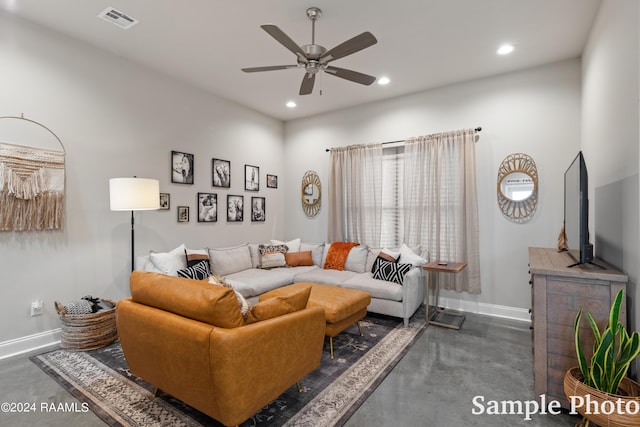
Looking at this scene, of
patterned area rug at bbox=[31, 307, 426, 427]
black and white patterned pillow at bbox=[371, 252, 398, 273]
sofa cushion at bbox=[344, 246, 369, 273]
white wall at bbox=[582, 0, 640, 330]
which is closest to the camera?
white wall at bbox=[582, 0, 640, 330]

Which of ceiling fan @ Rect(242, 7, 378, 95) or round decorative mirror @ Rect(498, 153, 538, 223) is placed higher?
ceiling fan @ Rect(242, 7, 378, 95)

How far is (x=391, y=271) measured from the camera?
389cm

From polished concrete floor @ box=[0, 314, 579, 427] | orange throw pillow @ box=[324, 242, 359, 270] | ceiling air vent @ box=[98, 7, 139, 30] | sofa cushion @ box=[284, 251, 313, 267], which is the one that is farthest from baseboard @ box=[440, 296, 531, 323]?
ceiling air vent @ box=[98, 7, 139, 30]

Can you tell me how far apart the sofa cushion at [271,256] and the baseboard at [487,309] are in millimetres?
2389

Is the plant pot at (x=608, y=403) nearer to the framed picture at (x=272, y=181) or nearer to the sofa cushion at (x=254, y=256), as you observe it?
the sofa cushion at (x=254, y=256)

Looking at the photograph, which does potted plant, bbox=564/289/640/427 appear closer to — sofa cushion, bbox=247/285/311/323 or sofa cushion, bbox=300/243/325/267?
sofa cushion, bbox=247/285/311/323

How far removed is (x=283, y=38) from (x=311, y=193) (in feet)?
11.5

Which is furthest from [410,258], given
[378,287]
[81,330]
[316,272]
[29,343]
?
[29,343]

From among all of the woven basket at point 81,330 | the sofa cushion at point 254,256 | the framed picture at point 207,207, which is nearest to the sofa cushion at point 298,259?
the sofa cushion at point 254,256

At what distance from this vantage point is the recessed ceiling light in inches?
132

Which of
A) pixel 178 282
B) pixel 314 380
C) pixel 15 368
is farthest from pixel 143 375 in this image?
pixel 15 368

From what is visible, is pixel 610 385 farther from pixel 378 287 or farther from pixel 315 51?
pixel 315 51

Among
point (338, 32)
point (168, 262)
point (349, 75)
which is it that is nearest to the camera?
point (349, 75)

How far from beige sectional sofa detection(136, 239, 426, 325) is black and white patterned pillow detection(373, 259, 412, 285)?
0.05 m
